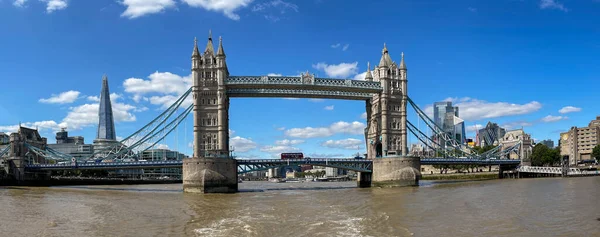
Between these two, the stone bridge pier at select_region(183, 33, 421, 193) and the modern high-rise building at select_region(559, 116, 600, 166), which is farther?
the modern high-rise building at select_region(559, 116, 600, 166)

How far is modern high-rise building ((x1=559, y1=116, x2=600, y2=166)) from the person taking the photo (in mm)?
153500

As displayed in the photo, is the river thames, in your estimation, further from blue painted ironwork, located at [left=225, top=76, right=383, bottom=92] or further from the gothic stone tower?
the gothic stone tower

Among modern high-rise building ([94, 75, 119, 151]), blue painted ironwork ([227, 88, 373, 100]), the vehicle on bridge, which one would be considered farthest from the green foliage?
modern high-rise building ([94, 75, 119, 151])

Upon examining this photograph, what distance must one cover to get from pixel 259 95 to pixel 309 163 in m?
13.5

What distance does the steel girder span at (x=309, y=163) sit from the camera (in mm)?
68312

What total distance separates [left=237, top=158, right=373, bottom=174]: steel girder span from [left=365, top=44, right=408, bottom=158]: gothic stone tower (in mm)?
6131

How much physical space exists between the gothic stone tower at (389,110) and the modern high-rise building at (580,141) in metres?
97.8

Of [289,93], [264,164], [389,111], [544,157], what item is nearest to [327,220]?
[264,164]

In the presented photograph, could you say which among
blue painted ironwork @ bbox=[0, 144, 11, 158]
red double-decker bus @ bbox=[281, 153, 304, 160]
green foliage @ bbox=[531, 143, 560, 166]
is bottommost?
green foliage @ bbox=[531, 143, 560, 166]

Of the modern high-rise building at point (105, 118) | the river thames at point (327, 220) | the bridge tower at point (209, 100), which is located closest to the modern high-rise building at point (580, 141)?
the bridge tower at point (209, 100)

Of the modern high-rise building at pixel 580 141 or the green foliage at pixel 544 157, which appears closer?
the green foliage at pixel 544 157

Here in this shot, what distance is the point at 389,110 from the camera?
80.8 metres

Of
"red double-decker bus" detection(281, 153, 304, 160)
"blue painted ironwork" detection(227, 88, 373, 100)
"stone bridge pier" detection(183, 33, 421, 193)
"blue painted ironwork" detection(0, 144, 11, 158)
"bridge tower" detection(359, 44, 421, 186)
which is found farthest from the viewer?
"blue painted ironwork" detection(0, 144, 11, 158)

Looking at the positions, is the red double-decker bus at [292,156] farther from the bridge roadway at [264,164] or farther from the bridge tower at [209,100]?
the bridge tower at [209,100]
